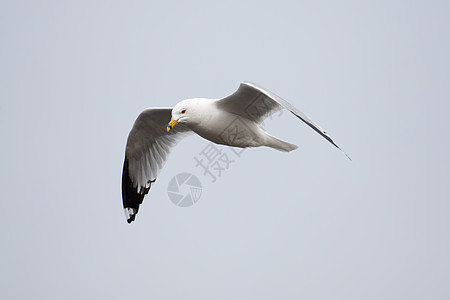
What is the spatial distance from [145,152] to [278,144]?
1632mm

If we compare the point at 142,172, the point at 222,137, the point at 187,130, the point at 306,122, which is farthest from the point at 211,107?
the point at 142,172

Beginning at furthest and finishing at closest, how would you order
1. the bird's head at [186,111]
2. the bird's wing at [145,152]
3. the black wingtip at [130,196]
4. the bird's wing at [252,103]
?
the black wingtip at [130,196]
the bird's wing at [145,152]
the bird's head at [186,111]
the bird's wing at [252,103]

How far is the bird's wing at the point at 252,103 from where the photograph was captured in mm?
4551

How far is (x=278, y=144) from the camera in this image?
211 inches

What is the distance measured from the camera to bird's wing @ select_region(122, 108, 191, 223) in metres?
6.07

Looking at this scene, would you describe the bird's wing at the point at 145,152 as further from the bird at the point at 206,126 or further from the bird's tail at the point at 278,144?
the bird's tail at the point at 278,144

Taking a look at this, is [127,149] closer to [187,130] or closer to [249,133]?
[187,130]

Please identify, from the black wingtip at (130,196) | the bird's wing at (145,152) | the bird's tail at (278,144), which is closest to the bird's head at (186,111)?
the bird's tail at (278,144)

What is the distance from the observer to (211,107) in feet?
16.2

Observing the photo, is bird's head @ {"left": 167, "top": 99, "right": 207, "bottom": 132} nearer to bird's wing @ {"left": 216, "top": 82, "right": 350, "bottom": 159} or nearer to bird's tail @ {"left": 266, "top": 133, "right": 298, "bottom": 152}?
bird's wing @ {"left": 216, "top": 82, "right": 350, "bottom": 159}

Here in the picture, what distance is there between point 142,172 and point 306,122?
2781 mm

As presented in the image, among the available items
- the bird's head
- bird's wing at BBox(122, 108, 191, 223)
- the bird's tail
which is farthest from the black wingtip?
the bird's head

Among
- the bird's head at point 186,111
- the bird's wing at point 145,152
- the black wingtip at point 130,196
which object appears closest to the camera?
the bird's head at point 186,111

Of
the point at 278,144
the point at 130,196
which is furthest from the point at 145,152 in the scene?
the point at 278,144
